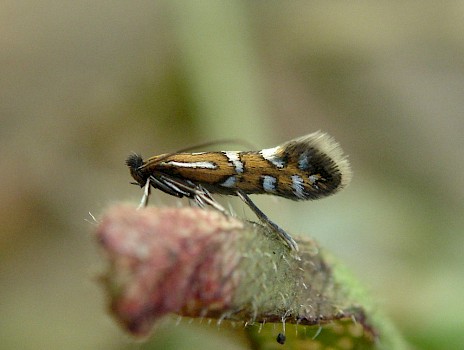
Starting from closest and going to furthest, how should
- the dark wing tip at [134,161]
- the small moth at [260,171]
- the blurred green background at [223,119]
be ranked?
1. the small moth at [260,171]
2. the dark wing tip at [134,161]
3. the blurred green background at [223,119]

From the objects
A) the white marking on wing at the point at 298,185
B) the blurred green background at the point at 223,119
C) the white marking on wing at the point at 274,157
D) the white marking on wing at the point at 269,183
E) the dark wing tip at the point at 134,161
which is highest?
the blurred green background at the point at 223,119

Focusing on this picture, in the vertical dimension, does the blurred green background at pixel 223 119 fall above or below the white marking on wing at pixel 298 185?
above

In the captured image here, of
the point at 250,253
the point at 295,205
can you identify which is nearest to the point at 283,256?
the point at 250,253

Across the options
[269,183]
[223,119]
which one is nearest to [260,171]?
[269,183]

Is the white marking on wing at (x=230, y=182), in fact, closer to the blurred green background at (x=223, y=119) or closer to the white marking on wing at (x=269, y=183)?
the white marking on wing at (x=269, y=183)

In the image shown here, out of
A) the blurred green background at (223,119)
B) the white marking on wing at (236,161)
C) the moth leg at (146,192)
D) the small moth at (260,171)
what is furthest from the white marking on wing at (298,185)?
the blurred green background at (223,119)

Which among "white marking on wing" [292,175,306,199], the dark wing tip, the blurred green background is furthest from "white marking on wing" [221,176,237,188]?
the blurred green background

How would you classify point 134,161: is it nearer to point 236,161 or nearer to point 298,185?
point 236,161
